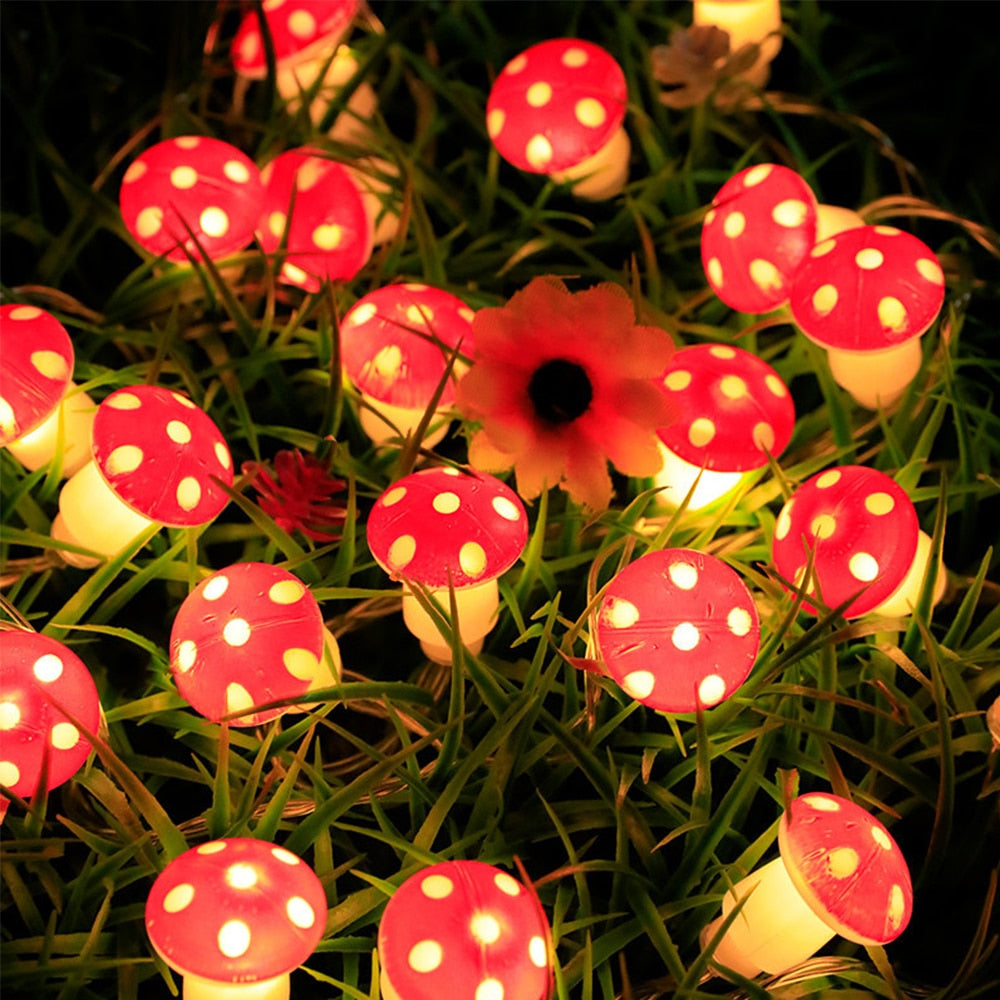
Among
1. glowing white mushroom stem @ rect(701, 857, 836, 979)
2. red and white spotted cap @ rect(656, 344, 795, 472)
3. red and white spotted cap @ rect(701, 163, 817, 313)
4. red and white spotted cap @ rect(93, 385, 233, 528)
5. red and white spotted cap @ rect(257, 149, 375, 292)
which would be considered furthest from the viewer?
red and white spotted cap @ rect(257, 149, 375, 292)

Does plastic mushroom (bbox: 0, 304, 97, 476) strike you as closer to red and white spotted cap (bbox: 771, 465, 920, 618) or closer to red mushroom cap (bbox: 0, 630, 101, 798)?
red mushroom cap (bbox: 0, 630, 101, 798)

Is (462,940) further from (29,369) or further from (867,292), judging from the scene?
(867,292)

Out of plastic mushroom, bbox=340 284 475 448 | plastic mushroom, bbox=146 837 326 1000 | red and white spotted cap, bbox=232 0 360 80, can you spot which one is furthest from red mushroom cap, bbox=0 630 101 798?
red and white spotted cap, bbox=232 0 360 80

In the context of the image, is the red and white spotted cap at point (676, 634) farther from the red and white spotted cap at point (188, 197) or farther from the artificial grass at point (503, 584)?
the red and white spotted cap at point (188, 197)

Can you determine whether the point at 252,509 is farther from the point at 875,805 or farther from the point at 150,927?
the point at 875,805

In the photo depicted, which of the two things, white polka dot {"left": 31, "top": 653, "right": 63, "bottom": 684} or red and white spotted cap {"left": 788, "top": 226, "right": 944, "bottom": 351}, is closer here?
white polka dot {"left": 31, "top": 653, "right": 63, "bottom": 684}

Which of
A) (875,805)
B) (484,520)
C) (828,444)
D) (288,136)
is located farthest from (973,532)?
(288,136)
